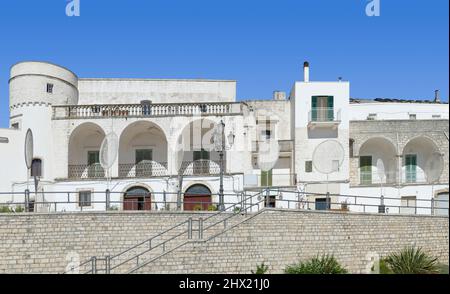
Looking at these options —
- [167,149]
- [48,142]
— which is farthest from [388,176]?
[48,142]

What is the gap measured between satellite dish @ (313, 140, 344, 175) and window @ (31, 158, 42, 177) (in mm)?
17667

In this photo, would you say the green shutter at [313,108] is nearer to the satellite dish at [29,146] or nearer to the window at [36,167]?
the window at [36,167]

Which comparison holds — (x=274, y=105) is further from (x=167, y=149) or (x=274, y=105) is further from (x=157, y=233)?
(x=157, y=233)

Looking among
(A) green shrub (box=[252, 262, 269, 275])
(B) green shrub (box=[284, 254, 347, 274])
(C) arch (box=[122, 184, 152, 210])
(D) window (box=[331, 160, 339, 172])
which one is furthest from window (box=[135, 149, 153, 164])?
(B) green shrub (box=[284, 254, 347, 274])

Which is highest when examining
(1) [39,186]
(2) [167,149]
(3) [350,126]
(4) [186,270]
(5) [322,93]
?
(5) [322,93]

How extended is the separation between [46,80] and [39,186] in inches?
263

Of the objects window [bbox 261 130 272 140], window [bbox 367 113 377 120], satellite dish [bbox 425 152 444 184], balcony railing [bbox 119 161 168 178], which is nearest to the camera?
balcony railing [bbox 119 161 168 178]

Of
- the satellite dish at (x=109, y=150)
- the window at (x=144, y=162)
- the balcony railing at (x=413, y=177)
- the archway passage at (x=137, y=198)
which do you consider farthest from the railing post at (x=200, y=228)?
the balcony railing at (x=413, y=177)

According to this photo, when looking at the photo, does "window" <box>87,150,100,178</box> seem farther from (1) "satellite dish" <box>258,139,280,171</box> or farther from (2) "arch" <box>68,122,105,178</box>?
(1) "satellite dish" <box>258,139,280,171</box>

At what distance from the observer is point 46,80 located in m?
27.7

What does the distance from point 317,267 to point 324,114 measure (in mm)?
14834

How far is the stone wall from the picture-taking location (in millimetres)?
17125

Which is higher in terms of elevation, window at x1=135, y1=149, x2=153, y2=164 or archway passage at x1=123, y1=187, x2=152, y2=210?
window at x1=135, y1=149, x2=153, y2=164

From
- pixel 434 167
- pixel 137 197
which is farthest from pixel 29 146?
pixel 434 167
